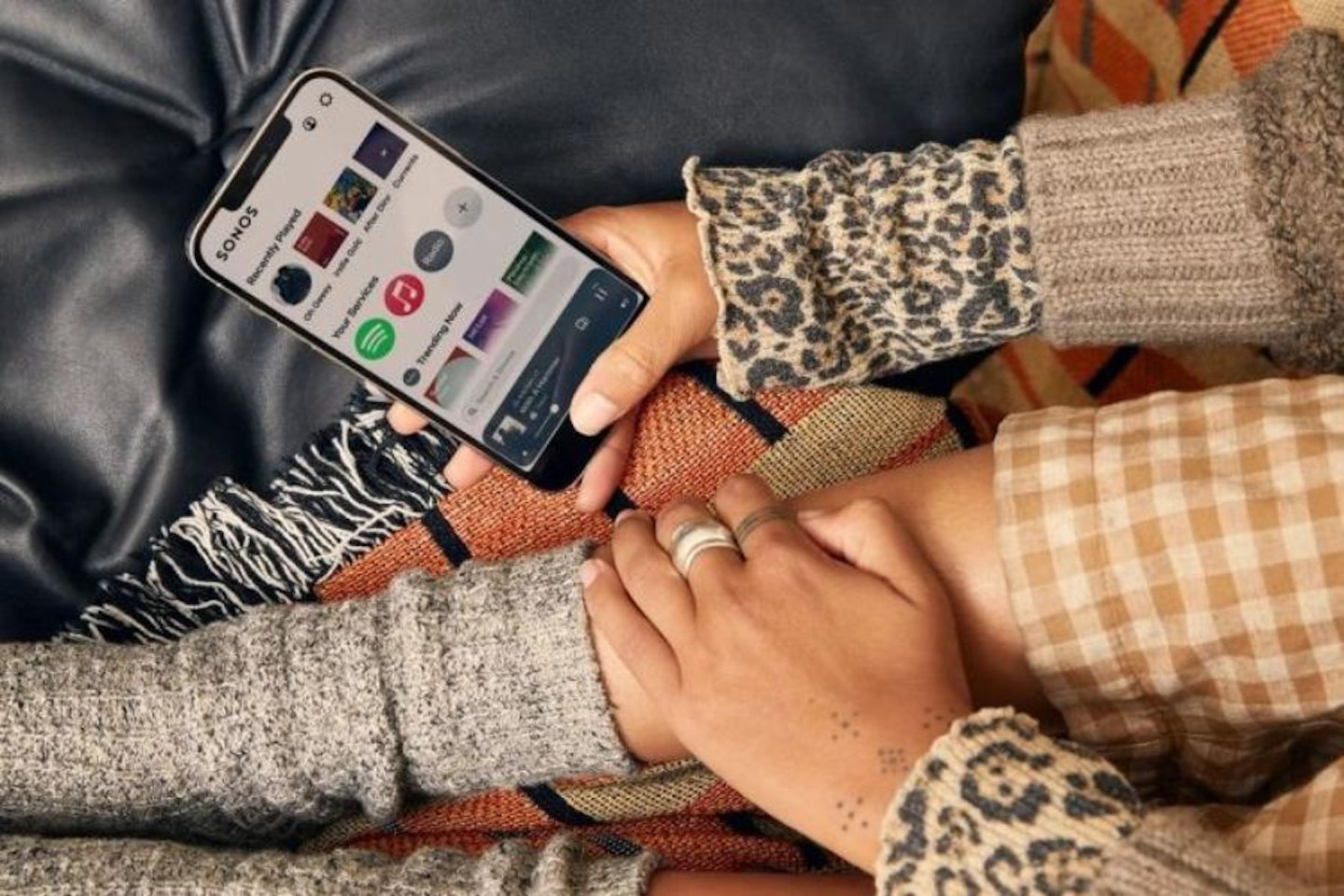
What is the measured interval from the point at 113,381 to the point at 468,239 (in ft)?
0.69

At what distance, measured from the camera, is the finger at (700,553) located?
634mm

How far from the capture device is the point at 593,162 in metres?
0.78

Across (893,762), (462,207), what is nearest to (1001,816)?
(893,762)

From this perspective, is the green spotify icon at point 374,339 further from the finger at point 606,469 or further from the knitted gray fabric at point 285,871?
the knitted gray fabric at point 285,871

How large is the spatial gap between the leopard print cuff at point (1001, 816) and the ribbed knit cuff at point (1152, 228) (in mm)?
268

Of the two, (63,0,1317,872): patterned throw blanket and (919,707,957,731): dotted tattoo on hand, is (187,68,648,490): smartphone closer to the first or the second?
(63,0,1317,872): patterned throw blanket

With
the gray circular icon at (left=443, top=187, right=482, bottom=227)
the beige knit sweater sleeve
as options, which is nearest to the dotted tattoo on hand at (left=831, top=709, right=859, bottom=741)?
the beige knit sweater sleeve

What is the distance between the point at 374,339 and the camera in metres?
0.71

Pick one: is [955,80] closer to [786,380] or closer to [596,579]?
[786,380]

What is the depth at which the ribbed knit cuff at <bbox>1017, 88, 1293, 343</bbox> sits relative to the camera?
2.25ft

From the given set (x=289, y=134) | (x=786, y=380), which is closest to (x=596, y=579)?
(x=786, y=380)

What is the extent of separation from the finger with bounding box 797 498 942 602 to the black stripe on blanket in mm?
226

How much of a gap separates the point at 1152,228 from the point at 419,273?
0.37 metres

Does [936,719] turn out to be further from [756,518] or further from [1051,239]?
[1051,239]
